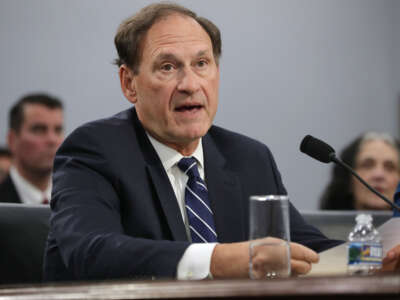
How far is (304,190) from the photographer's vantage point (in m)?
4.55

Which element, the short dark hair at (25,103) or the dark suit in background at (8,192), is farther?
the short dark hair at (25,103)

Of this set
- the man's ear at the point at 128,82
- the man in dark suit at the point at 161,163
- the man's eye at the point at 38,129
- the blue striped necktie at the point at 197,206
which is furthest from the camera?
the man's eye at the point at 38,129

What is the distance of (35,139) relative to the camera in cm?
397

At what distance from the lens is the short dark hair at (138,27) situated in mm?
1943

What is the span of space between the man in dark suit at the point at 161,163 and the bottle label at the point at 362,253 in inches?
14.6

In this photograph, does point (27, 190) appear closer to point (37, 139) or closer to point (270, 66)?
point (37, 139)

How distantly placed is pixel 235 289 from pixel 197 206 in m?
1.04

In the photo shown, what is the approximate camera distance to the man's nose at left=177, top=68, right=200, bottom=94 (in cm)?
184

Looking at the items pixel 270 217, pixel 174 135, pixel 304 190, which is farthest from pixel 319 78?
pixel 270 217

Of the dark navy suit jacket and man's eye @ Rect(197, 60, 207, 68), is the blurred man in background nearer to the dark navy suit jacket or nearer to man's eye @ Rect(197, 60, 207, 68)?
the dark navy suit jacket

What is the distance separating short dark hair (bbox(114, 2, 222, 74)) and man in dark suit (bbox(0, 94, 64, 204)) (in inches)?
80.4

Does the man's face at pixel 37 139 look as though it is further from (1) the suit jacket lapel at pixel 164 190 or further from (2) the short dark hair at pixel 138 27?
(1) the suit jacket lapel at pixel 164 190

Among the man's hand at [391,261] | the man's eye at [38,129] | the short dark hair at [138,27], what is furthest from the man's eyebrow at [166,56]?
the man's eye at [38,129]

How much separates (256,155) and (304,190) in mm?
2518
